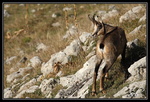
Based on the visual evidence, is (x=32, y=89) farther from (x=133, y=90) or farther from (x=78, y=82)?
(x=133, y=90)

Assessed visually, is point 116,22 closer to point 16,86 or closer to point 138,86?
point 16,86

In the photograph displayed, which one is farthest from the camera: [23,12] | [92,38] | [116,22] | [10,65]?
[23,12]

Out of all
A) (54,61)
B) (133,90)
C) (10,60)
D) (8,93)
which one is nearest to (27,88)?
(8,93)

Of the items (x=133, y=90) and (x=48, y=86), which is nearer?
(x=133, y=90)

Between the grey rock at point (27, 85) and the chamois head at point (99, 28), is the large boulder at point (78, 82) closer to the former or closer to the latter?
the chamois head at point (99, 28)

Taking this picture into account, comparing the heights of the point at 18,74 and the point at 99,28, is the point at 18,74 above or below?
below

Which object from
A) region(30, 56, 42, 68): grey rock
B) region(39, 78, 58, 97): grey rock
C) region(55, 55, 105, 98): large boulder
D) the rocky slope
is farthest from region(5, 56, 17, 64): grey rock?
region(55, 55, 105, 98): large boulder

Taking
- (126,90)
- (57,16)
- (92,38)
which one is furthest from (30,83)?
(57,16)

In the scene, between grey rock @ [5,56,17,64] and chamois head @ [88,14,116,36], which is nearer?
chamois head @ [88,14,116,36]

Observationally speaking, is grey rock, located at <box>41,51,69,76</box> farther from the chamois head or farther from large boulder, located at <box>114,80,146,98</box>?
large boulder, located at <box>114,80,146,98</box>

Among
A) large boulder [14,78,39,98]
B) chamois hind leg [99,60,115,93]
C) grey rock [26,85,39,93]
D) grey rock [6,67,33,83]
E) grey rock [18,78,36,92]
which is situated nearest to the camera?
chamois hind leg [99,60,115,93]

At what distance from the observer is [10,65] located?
20750 millimetres

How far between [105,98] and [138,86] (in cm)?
110

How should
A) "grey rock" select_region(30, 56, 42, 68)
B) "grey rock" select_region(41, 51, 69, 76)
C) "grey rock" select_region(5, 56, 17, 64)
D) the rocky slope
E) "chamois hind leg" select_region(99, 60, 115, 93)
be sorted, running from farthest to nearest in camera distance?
"grey rock" select_region(5, 56, 17, 64)
"grey rock" select_region(30, 56, 42, 68)
"grey rock" select_region(41, 51, 69, 76)
the rocky slope
"chamois hind leg" select_region(99, 60, 115, 93)
